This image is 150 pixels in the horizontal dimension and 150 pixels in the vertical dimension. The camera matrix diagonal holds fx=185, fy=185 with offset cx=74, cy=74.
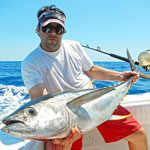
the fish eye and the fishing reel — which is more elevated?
the fishing reel

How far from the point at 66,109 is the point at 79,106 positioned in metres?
0.09

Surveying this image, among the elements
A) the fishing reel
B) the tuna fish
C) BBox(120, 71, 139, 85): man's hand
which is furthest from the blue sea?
the fishing reel

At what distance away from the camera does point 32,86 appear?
159cm

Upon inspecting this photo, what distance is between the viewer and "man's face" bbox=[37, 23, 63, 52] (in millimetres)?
1716

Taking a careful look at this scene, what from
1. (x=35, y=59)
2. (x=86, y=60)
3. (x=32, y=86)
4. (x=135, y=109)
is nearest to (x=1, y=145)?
(x=32, y=86)

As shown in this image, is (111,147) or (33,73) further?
(111,147)

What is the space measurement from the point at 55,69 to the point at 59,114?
748mm

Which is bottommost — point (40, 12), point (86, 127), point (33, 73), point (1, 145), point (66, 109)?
point (1, 145)

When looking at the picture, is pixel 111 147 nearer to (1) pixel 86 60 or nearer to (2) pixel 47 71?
(1) pixel 86 60

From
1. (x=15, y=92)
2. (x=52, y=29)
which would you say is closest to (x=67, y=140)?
(x=52, y=29)

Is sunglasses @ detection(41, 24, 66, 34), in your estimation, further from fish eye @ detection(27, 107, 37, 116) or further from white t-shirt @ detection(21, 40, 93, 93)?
fish eye @ detection(27, 107, 37, 116)

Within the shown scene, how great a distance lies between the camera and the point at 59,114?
1.05 m

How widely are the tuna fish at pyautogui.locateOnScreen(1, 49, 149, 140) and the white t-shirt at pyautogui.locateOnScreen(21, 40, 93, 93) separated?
18.7 inches

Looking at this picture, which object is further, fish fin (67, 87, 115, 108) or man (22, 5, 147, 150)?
man (22, 5, 147, 150)
